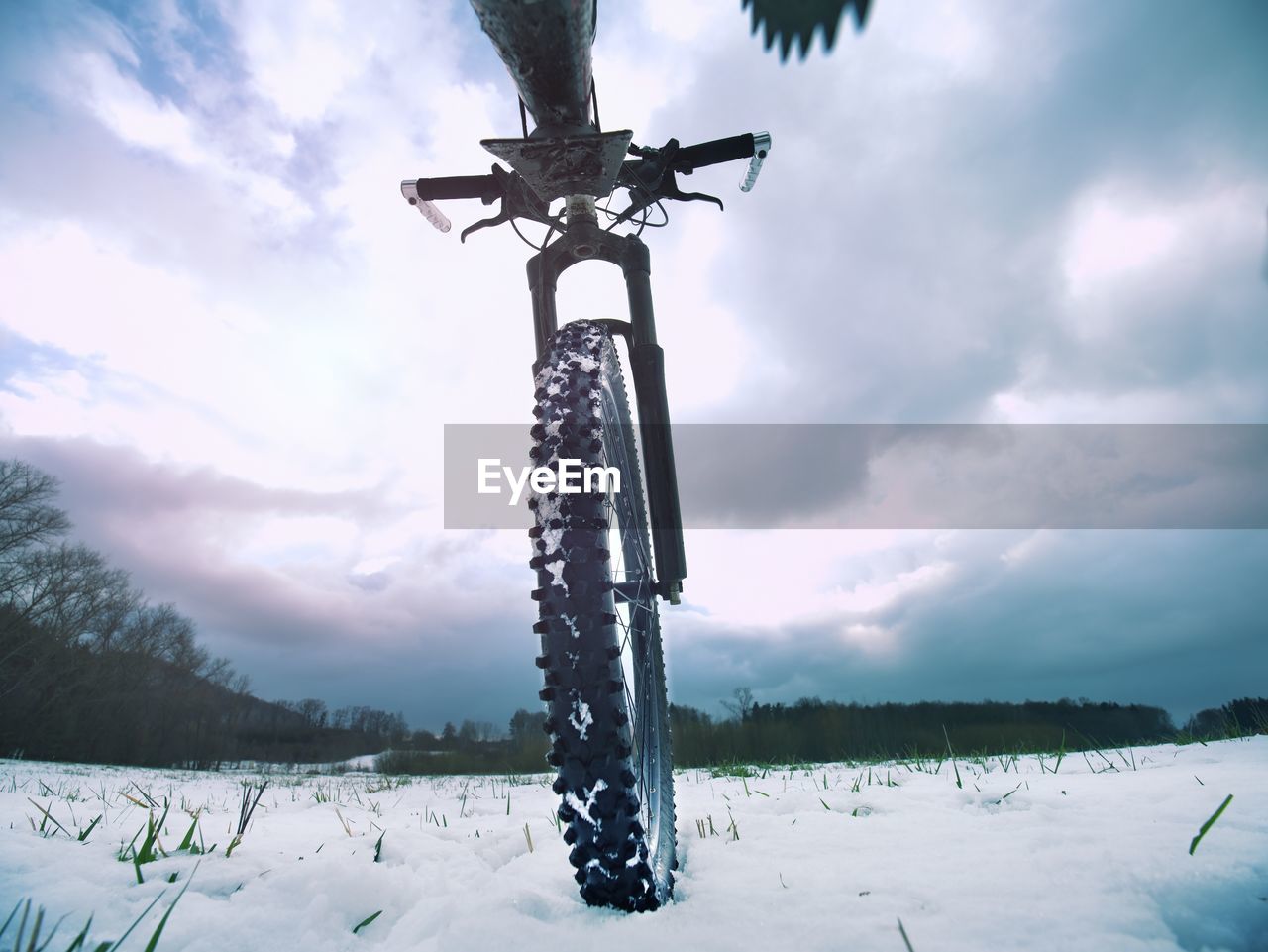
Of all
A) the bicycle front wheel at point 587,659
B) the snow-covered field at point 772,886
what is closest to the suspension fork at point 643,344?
the bicycle front wheel at point 587,659

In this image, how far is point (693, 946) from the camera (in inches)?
44.0

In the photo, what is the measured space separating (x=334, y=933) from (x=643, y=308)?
2.48 metres

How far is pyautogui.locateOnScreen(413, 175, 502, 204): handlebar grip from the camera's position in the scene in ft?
10.3

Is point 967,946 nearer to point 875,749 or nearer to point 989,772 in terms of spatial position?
point 989,772

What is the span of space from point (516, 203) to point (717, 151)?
1.18m

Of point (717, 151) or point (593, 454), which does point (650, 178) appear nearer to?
point (717, 151)

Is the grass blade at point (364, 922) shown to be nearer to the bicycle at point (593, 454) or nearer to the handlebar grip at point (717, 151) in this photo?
the bicycle at point (593, 454)

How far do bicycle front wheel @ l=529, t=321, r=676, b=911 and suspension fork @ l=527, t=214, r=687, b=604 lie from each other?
1.81ft

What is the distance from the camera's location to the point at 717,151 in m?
3.29

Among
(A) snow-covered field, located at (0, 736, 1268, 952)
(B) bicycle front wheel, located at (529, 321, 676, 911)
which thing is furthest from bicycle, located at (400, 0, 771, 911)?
(A) snow-covered field, located at (0, 736, 1268, 952)

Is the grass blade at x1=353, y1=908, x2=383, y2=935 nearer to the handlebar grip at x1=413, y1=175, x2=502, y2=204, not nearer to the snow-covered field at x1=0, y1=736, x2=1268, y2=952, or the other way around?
the snow-covered field at x1=0, y1=736, x2=1268, y2=952

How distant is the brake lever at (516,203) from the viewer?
120 inches

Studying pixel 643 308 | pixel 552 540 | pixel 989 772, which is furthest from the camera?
pixel 989 772

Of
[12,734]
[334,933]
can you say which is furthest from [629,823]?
[12,734]
